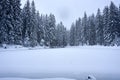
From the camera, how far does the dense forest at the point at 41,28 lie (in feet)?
107

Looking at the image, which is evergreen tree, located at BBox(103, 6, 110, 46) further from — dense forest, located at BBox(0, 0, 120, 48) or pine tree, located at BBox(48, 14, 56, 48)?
pine tree, located at BBox(48, 14, 56, 48)

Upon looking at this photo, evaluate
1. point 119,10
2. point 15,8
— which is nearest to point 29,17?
point 15,8

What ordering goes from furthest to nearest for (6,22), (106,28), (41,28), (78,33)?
(78,33) < (41,28) < (106,28) < (6,22)

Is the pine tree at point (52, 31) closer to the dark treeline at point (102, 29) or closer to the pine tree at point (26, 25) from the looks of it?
the dark treeline at point (102, 29)

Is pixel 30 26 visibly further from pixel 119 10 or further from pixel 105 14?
pixel 119 10

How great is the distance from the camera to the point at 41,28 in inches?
2330

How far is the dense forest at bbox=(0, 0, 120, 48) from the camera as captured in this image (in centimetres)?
3256

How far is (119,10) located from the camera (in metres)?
53.3

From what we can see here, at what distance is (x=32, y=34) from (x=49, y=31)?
14767mm

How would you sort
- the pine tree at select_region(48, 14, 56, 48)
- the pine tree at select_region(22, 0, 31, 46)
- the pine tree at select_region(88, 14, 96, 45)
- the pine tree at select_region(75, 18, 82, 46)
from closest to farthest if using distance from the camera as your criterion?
the pine tree at select_region(22, 0, 31, 46), the pine tree at select_region(48, 14, 56, 48), the pine tree at select_region(88, 14, 96, 45), the pine tree at select_region(75, 18, 82, 46)

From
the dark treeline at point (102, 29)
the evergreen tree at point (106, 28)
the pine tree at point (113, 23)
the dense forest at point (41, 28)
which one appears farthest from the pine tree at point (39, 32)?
the pine tree at point (113, 23)

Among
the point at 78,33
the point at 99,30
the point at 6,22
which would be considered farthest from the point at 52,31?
the point at 6,22

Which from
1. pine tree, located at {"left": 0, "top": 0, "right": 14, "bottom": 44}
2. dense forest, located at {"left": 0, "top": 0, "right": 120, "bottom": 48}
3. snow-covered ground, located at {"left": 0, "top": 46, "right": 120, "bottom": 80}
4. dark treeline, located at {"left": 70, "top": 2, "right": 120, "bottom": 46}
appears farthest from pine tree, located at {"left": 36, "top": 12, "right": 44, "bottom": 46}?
snow-covered ground, located at {"left": 0, "top": 46, "right": 120, "bottom": 80}

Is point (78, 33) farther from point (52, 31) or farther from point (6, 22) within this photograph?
point (6, 22)
